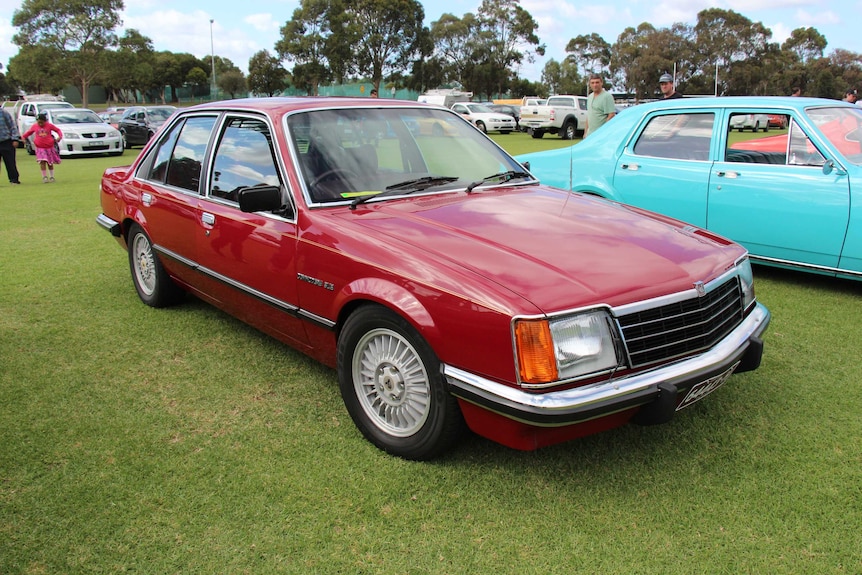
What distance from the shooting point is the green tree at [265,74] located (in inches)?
2643

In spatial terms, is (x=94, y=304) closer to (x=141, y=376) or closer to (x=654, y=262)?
(x=141, y=376)

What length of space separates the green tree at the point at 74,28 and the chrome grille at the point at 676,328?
202 ft

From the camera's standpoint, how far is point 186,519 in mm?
2574

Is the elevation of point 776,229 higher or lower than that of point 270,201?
lower

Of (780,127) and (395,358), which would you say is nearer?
(395,358)

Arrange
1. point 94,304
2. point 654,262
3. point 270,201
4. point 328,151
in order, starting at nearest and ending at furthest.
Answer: point 654,262 < point 270,201 < point 328,151 < point 94,304

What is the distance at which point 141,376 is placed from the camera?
3891 millimetres

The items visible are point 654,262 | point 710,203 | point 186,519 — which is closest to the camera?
point 186,519

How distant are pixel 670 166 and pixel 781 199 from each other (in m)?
1.01

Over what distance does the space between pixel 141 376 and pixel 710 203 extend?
4.70 m

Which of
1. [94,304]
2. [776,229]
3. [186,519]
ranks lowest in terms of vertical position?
[186,519]

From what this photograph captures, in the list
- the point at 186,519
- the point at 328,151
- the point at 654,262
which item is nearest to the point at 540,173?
the point at 328,151

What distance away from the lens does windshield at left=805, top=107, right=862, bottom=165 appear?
522 cm

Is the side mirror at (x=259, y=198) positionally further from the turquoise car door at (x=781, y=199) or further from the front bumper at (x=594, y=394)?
the turquoise car door at (x=781, y=199)
